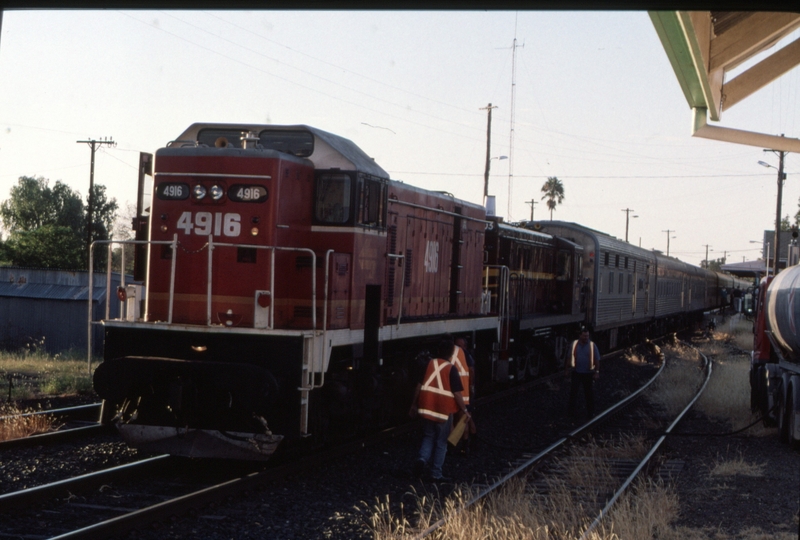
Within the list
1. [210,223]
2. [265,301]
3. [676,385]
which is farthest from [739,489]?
[676,385]

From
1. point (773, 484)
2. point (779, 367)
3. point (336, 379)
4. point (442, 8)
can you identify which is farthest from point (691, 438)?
point (442, 8)

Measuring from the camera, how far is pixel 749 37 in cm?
584

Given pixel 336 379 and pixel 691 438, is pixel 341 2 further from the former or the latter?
pixel 691 438

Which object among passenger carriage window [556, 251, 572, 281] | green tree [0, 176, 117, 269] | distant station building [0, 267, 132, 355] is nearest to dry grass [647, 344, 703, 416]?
passenger carriage window [556, 251, 572, 281]

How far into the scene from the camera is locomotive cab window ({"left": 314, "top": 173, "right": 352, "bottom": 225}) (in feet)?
32.2

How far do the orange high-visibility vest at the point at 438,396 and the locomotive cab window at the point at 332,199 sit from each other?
2044 mm

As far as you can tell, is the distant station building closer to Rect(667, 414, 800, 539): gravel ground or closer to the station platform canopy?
Rect(667, 414, 800, 539): gravel ground

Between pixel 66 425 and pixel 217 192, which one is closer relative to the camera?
pixel 217 192

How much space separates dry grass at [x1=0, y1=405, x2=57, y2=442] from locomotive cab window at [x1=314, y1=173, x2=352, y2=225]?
4.83 meters

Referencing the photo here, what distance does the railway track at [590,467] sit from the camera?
824cm

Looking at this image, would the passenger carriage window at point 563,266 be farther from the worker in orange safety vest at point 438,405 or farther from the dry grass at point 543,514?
the worker in orange safety vest at point 438,405

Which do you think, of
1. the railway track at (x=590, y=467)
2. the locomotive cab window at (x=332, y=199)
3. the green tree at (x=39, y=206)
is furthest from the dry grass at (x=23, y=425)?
the green tree at (x=39, y=206)

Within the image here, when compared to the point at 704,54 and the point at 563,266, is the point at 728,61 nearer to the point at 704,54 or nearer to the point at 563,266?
the point at 704,54

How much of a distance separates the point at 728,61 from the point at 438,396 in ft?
16.2
